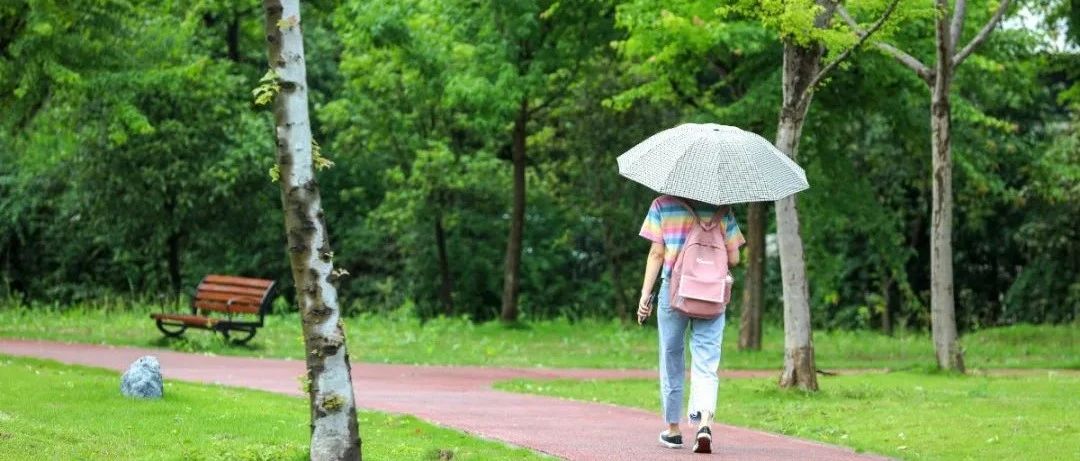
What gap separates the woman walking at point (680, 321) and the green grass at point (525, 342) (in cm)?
1047

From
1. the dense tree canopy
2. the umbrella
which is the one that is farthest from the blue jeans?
the dense tree canopy

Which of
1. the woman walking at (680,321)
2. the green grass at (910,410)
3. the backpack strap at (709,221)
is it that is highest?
the backpack strap at (709,221)

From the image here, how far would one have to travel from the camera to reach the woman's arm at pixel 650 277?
10.7 meters

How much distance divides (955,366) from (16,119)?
14.2 metres

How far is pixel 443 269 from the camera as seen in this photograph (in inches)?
1420

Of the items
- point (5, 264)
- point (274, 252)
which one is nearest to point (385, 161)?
point (274, 252)

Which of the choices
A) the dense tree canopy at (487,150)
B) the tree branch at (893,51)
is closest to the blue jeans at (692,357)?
the tree branch at (893,51)

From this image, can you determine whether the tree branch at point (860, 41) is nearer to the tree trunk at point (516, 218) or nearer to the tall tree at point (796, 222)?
the tall tree at point (796, 222)

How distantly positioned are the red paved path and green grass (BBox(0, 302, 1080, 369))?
1506mm

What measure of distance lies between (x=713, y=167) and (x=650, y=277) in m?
0.85

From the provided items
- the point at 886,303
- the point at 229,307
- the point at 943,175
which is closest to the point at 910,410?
the point at 943,175

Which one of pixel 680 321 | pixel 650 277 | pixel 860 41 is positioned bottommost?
pixel 680 321

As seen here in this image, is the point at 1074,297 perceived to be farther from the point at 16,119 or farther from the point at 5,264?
the point at 5,264

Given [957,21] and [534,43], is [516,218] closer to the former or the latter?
[534,43]
